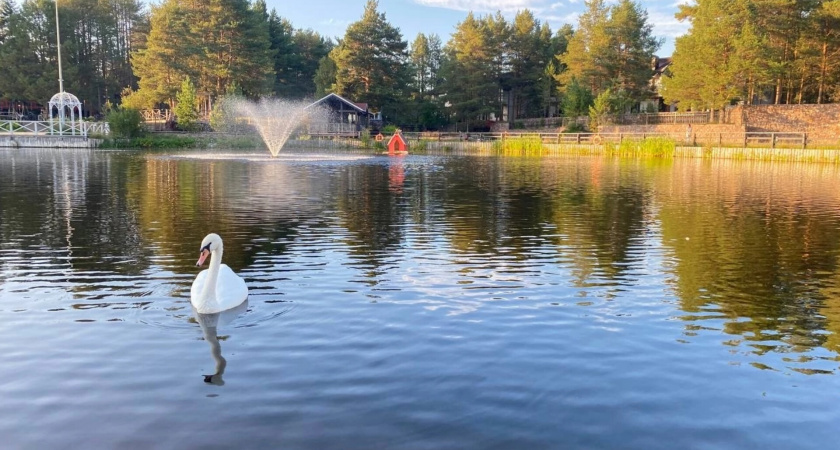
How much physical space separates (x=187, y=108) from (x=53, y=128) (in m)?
12.4

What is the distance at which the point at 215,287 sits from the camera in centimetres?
934

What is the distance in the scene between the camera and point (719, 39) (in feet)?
188

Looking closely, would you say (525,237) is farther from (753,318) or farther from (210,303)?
(210,303)

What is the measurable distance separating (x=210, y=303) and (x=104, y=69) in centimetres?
10107

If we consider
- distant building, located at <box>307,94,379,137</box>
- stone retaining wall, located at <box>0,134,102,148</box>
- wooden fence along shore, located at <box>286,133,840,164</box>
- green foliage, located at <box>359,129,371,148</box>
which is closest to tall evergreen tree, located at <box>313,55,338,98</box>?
distant building, located at <box>307,94,379,137</box>

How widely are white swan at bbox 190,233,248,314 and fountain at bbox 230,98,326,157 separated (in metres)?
55.5

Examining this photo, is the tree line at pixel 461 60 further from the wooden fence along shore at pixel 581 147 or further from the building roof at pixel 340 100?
the wooden fence along shore at pixel 581 147

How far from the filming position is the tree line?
57719mm

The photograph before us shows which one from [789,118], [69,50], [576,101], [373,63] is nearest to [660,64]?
[576,101]

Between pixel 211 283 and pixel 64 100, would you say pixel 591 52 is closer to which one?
pixel 64 100

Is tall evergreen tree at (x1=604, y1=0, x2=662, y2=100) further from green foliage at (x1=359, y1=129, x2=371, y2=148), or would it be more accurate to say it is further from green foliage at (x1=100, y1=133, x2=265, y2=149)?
green foliage at (x1=100, y1=133, x2=265, y2=149)

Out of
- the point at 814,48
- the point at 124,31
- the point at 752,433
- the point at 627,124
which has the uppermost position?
the point at 124,31

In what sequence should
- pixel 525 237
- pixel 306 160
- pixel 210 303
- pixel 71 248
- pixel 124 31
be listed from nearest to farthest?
pixel 210 303, pixel 71 248, pixel 525 237, pixel 306 160, pixel 124 31

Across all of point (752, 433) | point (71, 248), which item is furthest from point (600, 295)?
point (71, 248)
